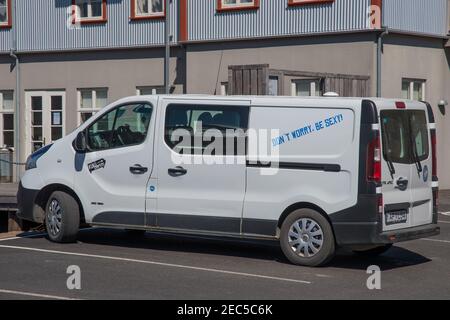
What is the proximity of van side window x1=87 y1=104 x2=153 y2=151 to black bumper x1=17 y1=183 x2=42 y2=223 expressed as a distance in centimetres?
124

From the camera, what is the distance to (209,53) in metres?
24.6

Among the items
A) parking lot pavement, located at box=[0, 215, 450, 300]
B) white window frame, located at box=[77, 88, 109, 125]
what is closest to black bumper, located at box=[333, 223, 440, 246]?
parking lot pavement, located at box=[0, 215, 450, 300]

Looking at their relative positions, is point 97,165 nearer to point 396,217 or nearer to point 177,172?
point 177,172

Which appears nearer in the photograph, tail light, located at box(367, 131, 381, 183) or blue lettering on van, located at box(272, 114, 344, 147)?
tail light, located at box(367, 131, 381, 183)

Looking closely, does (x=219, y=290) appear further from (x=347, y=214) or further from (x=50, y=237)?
(x=50, y=237)

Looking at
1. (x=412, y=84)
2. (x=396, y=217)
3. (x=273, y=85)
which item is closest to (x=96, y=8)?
(x=412, y=84)

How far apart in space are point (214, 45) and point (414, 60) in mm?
5431

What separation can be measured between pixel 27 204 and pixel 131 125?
2.10 metres

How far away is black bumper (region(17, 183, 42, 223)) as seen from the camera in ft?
42.2

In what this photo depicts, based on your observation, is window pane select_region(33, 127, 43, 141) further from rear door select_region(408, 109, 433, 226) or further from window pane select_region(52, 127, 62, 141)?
rear door select_region(408, 109, 433, 226)

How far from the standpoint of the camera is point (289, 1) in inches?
901

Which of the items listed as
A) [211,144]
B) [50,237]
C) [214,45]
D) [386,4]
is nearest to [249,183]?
[211,144]

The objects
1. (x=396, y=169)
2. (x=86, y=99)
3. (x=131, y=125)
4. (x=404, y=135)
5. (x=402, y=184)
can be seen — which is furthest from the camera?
(x=86, y=99)

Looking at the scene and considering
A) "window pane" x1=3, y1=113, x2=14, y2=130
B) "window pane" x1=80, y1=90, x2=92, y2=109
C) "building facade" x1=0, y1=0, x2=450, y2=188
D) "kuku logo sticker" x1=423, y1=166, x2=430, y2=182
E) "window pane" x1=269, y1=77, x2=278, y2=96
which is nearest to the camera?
"kuku logo sticker" x1=423, y1=166, x2=430, y2=182
